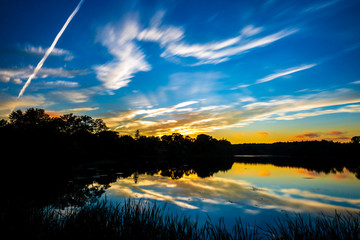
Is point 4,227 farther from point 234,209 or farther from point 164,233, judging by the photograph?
point 234,209

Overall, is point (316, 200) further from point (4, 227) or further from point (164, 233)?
point (4, 227)

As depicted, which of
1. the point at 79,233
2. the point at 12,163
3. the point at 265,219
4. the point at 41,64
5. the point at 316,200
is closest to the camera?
the point at 79,233

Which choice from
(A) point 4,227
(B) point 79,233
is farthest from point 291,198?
(A) point 4,227

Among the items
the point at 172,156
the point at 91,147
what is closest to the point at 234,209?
the point at 91,147

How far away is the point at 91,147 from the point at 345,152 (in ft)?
361

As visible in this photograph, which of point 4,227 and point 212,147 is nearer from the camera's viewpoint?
point 4,227

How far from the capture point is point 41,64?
969 inches

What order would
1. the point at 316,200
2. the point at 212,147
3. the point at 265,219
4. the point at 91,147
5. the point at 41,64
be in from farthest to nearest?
the point at 212,147 → the point at 91,147 → the point at 41,64 → the point at 316,200 → the point at 265,219

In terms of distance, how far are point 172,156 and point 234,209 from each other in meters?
102

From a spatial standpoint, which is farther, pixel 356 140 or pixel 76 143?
pixel 356 140

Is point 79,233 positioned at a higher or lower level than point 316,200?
higher

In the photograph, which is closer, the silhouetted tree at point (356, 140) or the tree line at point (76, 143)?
the tree line at point (76, 143)

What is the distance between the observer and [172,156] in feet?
378

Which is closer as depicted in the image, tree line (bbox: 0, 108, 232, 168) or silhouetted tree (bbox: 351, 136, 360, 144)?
tree line (bbox: 0, 108, 232, 168)
